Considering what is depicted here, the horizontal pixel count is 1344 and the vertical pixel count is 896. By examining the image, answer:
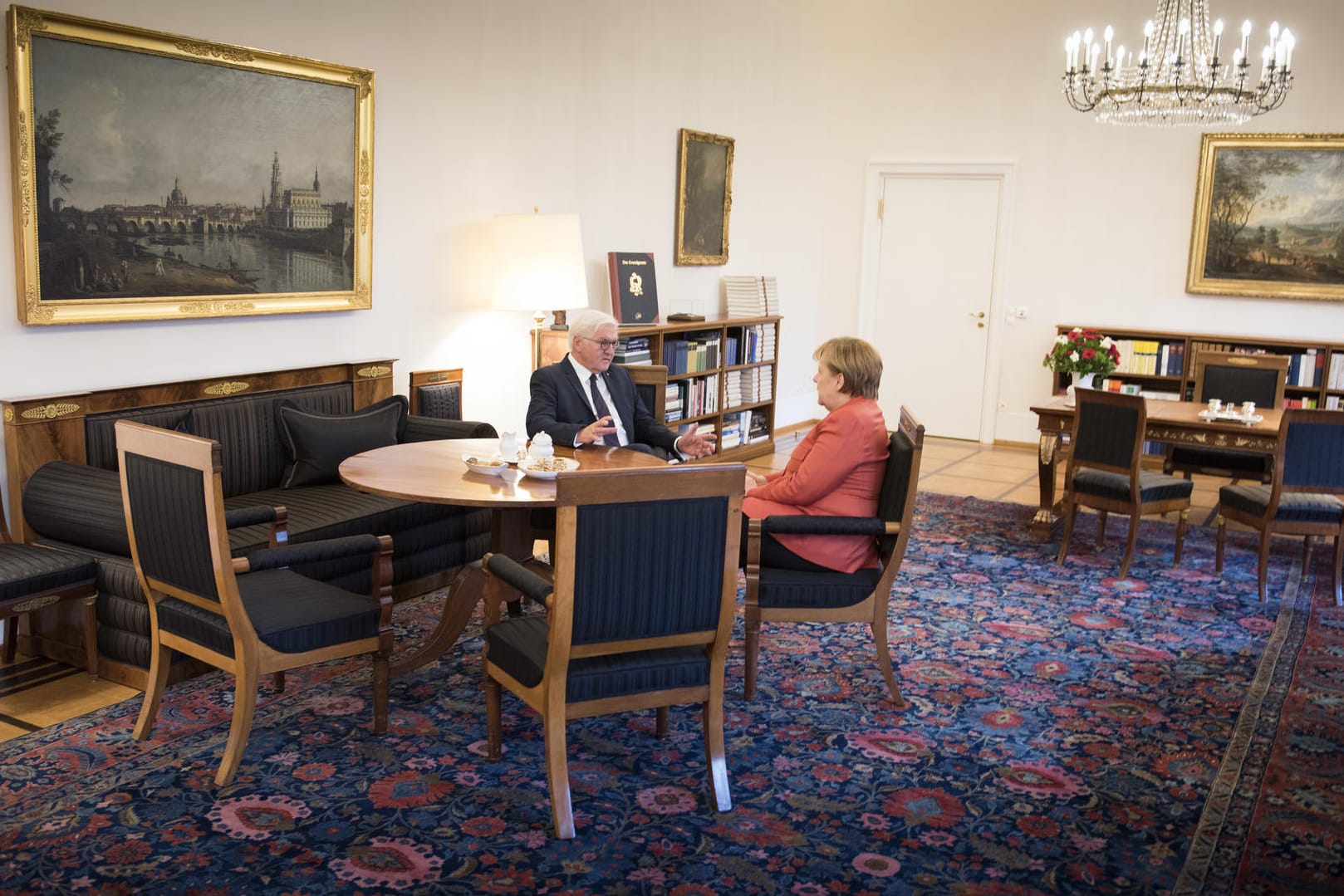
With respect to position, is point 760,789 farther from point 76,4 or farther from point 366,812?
point 76,4

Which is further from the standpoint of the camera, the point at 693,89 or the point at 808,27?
the point at 808,27

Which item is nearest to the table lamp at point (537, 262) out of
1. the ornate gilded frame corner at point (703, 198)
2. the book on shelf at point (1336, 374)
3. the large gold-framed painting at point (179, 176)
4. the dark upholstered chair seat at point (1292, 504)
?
the large gold-framed painting at point (179, 176)

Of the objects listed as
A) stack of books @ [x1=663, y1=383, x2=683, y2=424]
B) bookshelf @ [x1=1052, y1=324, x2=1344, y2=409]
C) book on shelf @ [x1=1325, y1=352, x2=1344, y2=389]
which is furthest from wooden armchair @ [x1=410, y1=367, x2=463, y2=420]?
book on shelf @ [x1=1325, y1=352, x2=1344, y2=389]

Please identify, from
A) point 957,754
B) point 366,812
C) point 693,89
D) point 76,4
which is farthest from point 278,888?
point 693,89

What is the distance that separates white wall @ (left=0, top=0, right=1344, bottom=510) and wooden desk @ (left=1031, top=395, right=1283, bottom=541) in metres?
2.70

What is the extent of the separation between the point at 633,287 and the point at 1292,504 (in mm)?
3926

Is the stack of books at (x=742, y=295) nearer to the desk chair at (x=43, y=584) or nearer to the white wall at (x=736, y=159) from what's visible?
the white wall at (x=736, y=159)

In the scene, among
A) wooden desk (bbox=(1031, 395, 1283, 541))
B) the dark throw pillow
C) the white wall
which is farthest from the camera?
wooden desk (bbox=(1031, 395, 1283, 541))

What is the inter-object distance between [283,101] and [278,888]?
360 cm

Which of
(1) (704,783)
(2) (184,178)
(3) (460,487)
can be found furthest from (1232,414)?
(2) (184,178)

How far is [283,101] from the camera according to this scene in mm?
5188

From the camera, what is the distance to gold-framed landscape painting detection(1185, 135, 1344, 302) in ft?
28.5

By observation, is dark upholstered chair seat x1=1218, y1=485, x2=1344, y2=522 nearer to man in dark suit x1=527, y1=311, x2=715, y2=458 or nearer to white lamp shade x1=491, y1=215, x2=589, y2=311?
man in dark suit x1=527, y1=311, x2=715, y2=458

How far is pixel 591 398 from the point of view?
5094 millimetres
